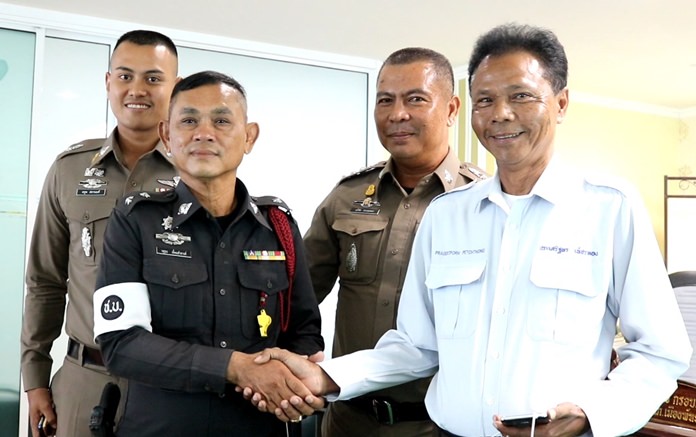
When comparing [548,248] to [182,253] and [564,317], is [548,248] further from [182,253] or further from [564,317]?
[182,253]

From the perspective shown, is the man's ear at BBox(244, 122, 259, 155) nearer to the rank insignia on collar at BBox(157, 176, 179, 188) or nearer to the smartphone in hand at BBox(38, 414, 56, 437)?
the rank insignia on collar at BBox(157, 176, 179, 188)

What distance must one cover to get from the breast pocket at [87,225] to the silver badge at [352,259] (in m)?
0.73

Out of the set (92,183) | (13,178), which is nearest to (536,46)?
(92,183)

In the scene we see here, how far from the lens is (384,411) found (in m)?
1.98

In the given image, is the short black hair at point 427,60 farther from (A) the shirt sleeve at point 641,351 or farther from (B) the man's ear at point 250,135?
(A) the shirt sleeve at point 641,351

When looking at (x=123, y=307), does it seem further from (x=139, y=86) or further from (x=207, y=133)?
(x=139, y=86)

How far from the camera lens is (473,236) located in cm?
162

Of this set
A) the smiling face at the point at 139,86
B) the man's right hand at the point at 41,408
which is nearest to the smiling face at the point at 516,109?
the smiling face at the point at 139,86

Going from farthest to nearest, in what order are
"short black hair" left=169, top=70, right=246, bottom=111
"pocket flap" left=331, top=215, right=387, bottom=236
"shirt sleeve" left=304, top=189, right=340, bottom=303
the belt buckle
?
1. "shirt sleeve" left=304, top=189, right=340, bottom=303
2. "pocket flap" left=331, top=215, right=387, bottom=236
3. the belt buckle
4. "short black hair" left=169, top=70, right=246, bottom=111

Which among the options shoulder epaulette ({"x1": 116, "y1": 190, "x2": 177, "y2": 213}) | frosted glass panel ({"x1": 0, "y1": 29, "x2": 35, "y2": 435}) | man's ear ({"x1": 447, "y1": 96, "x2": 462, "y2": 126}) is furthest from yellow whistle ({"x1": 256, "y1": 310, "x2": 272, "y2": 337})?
frosted glass panel ({"x1": 0, "y1": 29, "x2": 35, "y2": 435})

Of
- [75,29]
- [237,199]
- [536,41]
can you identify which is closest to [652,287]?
[536,41]

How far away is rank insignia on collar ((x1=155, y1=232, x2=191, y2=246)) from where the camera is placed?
170 centimetres

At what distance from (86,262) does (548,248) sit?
4.42 ft

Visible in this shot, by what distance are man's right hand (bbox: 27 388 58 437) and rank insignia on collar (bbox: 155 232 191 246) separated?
0.89 m
